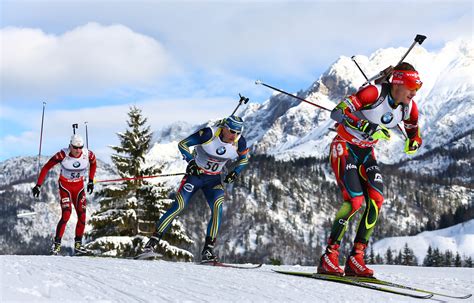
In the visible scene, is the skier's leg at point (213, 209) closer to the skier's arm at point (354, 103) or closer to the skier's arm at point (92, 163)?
the skier's arm at point (354, 103)

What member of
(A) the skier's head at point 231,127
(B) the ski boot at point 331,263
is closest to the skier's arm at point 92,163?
(A) the skier's head at point 231,127

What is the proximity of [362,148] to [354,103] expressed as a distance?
78cm

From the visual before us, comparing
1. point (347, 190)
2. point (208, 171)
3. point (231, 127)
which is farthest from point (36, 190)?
point (347, 190)

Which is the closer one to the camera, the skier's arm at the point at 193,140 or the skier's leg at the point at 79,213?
the skier's arm at the point at 193,140

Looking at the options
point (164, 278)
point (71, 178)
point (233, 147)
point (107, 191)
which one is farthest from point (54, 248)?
point (107, 191)

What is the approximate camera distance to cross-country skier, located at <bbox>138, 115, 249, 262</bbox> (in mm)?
10234

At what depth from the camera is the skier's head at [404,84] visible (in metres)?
7.71

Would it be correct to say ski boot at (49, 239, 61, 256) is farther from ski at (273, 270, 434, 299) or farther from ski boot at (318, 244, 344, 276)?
ski boot at (318, 244, 344, 276)

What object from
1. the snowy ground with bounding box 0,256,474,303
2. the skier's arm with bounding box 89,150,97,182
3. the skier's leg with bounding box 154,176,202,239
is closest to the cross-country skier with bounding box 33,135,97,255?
the skier's arm with bounding box 89,150,97,182

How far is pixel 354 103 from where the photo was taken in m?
7.70

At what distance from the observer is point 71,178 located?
12.4 metres

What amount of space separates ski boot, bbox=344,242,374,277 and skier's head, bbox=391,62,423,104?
6.92 ft

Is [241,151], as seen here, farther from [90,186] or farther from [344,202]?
[90,186]

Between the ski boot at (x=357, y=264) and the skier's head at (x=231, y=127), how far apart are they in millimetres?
3429
